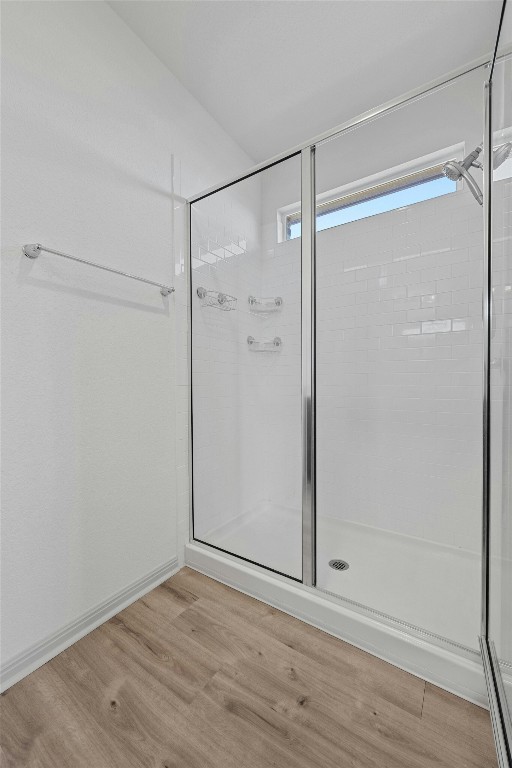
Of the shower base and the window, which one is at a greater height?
the window

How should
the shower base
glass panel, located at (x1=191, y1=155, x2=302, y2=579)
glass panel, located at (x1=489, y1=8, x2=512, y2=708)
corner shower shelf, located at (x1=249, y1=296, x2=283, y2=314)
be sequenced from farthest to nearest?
corner shower shelf, located at (x1=249, y1=296, x2=283, y2=314) → glass panel, located at (x1=191, y1=155, x2=302, y2=579) → the shower base → glass panel, located at (x1=489, y1=8, x2=512, y2=708)

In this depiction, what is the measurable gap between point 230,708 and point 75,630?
0.68 m

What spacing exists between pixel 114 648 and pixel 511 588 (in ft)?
4.39

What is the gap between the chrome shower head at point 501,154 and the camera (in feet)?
2.89

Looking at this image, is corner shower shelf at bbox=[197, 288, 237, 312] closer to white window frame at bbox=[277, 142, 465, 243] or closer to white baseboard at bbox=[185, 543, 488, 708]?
white window frame at bbox=[277, 142, 465, 243]

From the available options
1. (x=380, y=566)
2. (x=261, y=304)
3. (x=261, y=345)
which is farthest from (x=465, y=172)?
(x=380, y=566)

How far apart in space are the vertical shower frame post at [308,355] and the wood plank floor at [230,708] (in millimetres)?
349

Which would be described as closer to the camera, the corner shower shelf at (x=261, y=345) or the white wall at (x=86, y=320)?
the white wall at (x=86, y=320)

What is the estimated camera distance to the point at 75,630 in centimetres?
133

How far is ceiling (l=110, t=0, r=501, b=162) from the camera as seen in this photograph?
4.90 feet

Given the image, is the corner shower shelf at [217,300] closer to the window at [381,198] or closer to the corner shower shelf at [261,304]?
the corner shower shelf at [261,304]

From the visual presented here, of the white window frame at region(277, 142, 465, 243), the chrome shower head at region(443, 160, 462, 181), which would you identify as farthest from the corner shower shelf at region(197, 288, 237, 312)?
the chrome shower head at region(443, 160, 462, 181)

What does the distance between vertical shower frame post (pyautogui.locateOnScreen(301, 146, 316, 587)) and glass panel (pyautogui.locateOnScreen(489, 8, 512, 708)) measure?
65 cm

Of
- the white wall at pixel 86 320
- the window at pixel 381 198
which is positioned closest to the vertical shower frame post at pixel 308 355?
the window at pixel 381 198
